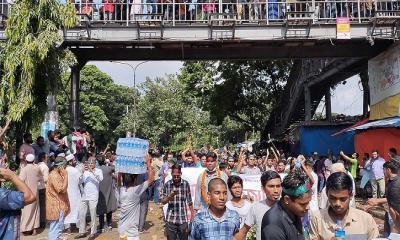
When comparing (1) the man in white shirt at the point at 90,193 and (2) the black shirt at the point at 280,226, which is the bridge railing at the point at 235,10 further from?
(2) the black shirt at the point at 280,226

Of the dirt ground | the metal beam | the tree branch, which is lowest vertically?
the dirt ground

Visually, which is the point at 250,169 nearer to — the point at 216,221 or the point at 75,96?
the point at 216,221

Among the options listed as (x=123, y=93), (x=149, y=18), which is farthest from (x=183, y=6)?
(x=123, y=93)

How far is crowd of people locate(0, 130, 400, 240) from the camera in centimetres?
306

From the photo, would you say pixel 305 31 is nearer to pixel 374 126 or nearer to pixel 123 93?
pixel 374 126

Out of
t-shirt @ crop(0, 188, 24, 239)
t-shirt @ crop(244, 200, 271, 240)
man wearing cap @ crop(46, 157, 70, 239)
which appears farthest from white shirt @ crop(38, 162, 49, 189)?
t-shirt @ crop(244, 200, 271, 240)

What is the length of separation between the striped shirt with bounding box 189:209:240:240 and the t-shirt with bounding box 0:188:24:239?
158 cm

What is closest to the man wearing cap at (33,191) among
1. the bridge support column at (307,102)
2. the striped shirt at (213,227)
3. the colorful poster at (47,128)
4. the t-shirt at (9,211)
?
the colorful poster at (47,128)

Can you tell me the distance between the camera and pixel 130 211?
6.71 metres

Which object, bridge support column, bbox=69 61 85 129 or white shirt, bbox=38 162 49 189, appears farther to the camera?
bridge support column, bbox=69 61 85 129

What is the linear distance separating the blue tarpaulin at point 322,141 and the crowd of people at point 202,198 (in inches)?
184

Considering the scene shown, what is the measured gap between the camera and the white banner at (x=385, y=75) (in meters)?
13.9

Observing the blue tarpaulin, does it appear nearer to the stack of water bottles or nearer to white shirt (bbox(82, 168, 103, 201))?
white shirt (bbox(82, 168, 103, 201))

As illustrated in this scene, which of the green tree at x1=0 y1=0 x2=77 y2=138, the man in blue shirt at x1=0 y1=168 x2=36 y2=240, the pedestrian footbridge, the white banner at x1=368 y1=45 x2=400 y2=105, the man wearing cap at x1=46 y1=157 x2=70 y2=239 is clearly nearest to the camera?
the man in blue shirt at x1=0 y1=168 x2=36 y2=240
